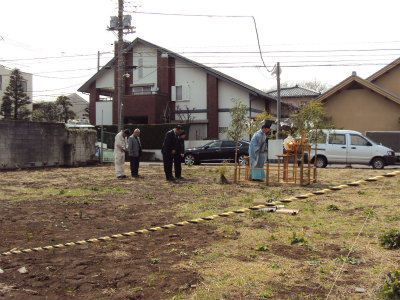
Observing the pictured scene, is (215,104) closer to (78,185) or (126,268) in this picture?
(78,185)

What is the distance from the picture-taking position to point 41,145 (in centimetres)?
1738

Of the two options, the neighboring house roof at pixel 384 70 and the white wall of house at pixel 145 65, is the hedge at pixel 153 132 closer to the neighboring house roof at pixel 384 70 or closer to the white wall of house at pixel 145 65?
the white wall of house at pixel 145 65

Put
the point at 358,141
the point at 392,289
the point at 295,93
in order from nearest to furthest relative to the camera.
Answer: the point at 392,289 → the point at 358,141 → the point at 295,93

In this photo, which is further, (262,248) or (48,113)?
(48,113)

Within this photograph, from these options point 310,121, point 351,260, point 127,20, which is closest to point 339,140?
point 310,121

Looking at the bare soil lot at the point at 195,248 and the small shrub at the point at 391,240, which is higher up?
the small shrub at the point at 391,240

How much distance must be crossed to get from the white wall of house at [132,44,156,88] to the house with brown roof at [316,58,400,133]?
14113 millimetres

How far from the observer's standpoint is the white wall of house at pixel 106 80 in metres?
34.2

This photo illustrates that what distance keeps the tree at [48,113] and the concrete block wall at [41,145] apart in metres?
24.7

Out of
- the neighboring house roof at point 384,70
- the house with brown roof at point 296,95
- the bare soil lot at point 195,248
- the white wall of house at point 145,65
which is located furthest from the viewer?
the house with brown roof at point 296,95

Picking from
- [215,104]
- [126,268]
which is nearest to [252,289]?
[126,268]

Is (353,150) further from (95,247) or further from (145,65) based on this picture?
(145,65)

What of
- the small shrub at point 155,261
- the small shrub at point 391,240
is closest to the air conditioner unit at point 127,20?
the small shrub at point 155,261

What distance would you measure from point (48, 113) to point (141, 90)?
13.4 m
